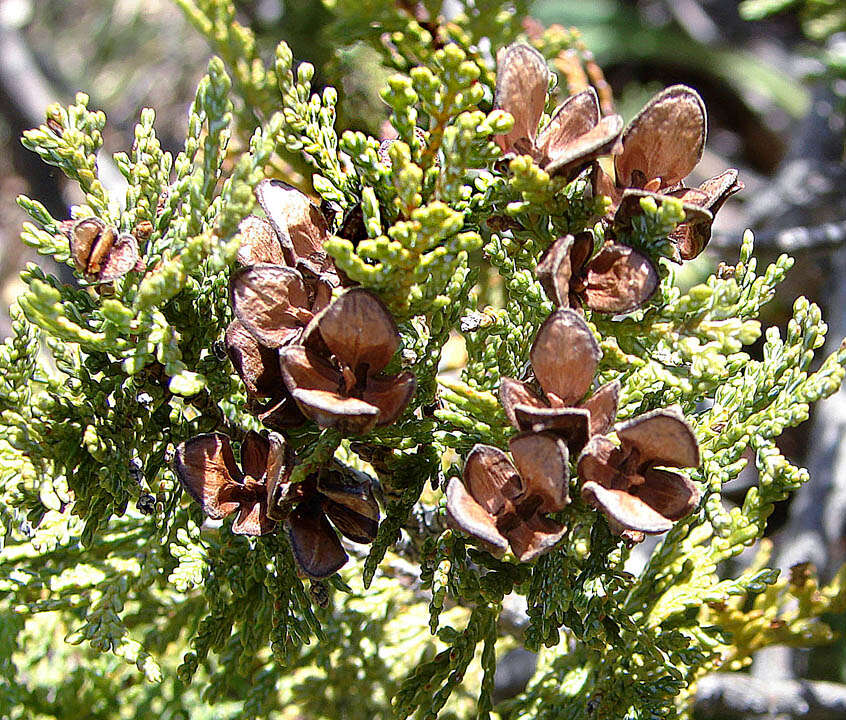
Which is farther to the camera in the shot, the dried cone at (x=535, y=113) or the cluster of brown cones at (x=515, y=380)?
the dried cone at (x=535, y=113)

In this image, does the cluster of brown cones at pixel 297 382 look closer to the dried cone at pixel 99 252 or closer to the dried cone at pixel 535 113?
the dried cone at pixel 99 252

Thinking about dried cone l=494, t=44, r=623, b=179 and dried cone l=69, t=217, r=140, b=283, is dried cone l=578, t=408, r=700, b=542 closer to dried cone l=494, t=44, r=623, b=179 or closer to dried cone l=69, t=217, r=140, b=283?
dried cone l=494, t=44, r=623, b=179

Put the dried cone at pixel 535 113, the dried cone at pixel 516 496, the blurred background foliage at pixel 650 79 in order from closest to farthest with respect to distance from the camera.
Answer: the dried cone at pixel 516 496
the dried cone at pixel 535 113
the blurred background foliage at pixel 650 79

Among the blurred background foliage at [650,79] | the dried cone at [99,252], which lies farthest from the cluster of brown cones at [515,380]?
the blurred background foliage at [650,79]

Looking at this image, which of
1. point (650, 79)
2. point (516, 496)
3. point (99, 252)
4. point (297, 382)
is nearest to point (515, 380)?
point (516, 496)

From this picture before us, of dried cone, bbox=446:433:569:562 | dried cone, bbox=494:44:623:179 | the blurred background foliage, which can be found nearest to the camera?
dried cone, bbox=446:433:569:562

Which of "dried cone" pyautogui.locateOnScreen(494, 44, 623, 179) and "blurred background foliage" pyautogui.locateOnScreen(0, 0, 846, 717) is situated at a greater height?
"dried cone" pyautogui.locateOnScreen(494, 44, 623, 179)

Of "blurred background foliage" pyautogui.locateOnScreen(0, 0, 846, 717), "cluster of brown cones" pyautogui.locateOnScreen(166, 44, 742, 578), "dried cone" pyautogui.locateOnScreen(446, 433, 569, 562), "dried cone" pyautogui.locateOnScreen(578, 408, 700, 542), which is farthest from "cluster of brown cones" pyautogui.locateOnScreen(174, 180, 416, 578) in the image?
"blurred background foliage" pyautogui.locateOnScreen(0, 0, 846, 717)

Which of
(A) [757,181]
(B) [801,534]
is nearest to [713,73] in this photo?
(A) [757,181]

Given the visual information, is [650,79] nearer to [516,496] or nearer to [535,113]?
[535,113]

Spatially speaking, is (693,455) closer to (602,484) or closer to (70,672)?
(602,484)
